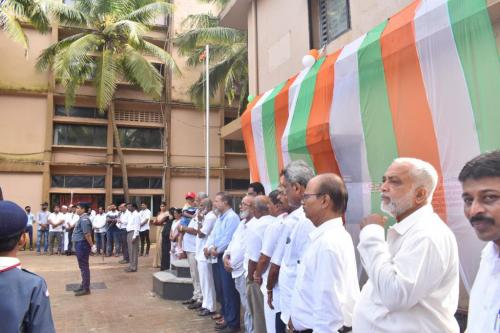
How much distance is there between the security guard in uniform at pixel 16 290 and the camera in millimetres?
1844

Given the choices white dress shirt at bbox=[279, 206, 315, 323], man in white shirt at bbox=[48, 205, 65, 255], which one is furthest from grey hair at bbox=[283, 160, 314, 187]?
man in white shirt at bbox=[48, 205, 65, 255]

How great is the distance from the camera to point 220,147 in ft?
70.4

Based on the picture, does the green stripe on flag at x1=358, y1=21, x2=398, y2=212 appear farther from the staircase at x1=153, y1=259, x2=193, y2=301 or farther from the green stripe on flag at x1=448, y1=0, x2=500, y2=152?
the staircase at x1=153, y1=259, x2=193, y2=301

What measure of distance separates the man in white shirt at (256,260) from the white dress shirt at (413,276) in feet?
7.85

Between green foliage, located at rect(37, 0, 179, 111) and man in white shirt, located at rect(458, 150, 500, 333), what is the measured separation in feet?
55.2

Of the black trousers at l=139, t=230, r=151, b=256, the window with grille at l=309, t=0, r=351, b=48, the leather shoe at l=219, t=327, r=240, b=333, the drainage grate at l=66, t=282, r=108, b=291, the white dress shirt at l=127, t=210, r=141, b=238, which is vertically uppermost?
the window with grille at l=309, t=0, r=351, b=48

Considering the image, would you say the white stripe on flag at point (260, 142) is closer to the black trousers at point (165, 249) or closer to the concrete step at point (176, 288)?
the concrete step at point (176, 288)

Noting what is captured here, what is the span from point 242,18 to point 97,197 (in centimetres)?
1230

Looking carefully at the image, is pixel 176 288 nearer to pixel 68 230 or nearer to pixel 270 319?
pixel 270 319

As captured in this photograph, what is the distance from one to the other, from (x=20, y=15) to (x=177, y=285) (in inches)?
565

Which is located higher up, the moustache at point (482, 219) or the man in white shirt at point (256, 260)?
the moustache at point (482, 219)

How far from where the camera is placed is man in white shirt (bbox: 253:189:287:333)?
3.87 metres

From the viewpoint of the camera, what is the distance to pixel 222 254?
19.4 ft

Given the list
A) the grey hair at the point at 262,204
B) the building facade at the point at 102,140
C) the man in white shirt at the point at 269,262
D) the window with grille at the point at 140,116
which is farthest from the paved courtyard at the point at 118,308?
the window with grille at the point at 140,116
